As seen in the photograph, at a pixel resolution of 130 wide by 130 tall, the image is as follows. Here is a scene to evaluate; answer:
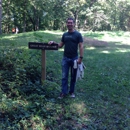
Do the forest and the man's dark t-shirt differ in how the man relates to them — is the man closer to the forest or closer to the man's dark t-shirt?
the man's dark t-shirt

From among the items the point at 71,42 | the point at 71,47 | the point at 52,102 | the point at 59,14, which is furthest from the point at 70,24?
the point at 59,14

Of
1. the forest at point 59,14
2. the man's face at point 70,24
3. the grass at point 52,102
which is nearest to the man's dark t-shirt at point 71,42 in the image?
the man's face at point 70,24

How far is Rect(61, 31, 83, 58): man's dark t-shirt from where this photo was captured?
570 centimetres

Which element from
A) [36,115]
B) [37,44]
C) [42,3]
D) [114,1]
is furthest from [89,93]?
[114,1]

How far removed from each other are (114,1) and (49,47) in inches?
1731

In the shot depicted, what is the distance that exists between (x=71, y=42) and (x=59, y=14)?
111 ft

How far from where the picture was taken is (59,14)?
127 feet

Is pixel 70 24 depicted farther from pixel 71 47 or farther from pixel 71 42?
pixel 71 47

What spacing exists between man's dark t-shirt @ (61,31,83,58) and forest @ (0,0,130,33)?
24139mm

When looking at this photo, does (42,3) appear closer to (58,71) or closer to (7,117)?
(58,71)

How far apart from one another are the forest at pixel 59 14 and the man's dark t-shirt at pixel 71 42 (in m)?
24.1

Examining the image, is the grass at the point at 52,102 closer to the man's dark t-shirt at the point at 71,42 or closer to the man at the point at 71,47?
the man at the point at 71,47

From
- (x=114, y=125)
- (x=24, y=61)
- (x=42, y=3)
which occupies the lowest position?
(x=114, y=125)

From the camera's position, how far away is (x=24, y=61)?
7055 millimetres
